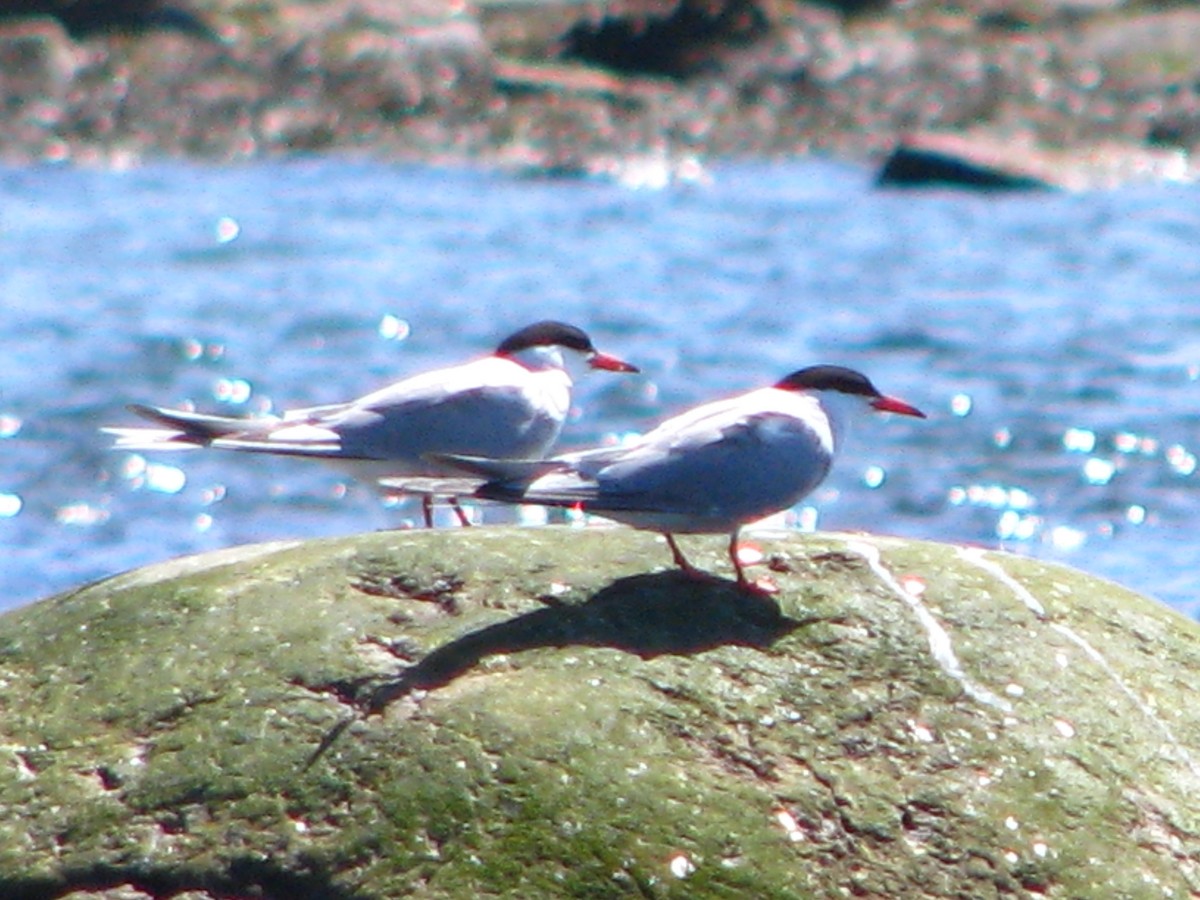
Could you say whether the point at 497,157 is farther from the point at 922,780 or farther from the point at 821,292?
the point at 922,780

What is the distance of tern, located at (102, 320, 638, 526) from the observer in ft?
20.3

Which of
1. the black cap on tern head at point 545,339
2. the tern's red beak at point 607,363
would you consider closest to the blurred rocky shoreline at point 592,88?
the tern's red beak at point 607,363

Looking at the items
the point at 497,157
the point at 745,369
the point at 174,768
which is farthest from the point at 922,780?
the point at 497,157

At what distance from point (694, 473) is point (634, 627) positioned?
48cm

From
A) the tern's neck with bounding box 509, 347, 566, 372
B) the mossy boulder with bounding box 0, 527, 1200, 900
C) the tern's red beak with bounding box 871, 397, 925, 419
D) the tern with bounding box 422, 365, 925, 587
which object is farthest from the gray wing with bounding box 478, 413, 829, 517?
the tern's neck with bounding box 509, 347, 566, 372

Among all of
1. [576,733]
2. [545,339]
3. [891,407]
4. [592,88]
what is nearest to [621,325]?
[592,88]

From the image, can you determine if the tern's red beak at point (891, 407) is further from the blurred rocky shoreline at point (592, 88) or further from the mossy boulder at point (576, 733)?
the blurred rocky shoreline at point (592, 88)

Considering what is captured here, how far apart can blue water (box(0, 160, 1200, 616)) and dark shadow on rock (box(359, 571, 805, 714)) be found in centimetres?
487

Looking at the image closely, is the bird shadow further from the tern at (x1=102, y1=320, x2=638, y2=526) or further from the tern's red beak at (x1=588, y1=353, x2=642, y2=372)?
the tern's red beak at (x1=588, y1=353, x2=642, y2=372)

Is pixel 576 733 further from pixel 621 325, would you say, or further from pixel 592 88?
pixel 592 88

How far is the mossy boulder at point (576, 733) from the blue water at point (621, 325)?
4735mm

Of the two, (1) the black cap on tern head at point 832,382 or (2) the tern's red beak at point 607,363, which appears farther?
(2) the tern's red beak at point 607,363

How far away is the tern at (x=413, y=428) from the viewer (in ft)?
20.3

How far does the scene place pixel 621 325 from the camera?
16.2 m
